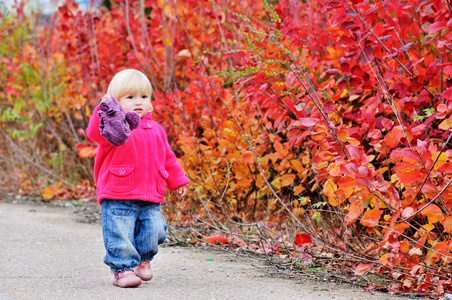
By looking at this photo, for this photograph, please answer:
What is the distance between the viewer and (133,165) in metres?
2.97

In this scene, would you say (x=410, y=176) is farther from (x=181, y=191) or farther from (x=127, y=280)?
(x=127, y=280)

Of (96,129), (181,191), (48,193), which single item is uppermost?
(96,129)

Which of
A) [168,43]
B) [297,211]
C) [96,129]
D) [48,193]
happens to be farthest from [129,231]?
[48,193]

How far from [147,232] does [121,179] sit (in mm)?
333

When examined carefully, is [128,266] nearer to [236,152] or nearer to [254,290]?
[254,290]

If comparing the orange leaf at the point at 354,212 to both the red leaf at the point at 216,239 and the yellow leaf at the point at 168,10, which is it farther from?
the yellow leaf at the point at 168,10

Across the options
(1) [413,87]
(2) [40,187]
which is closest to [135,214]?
(1) [413,87]

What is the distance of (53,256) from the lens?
11.7 feet

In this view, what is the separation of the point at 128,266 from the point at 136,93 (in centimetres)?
92

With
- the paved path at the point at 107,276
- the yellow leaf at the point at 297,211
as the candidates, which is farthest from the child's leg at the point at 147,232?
the yellow leaf at the point at 297,211

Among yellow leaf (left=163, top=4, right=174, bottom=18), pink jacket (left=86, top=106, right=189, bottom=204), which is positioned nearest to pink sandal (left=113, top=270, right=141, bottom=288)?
pink jacket (left=86, top=106, right=189, bottom=204)

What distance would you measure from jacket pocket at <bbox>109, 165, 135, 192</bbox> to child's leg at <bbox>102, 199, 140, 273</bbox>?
0.27ft

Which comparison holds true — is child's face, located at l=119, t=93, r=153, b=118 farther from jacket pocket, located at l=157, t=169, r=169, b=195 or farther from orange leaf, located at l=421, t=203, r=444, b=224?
orange leaf, located at l=421, t=203, r=444, b=224

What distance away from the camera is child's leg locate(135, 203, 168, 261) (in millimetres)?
3037
